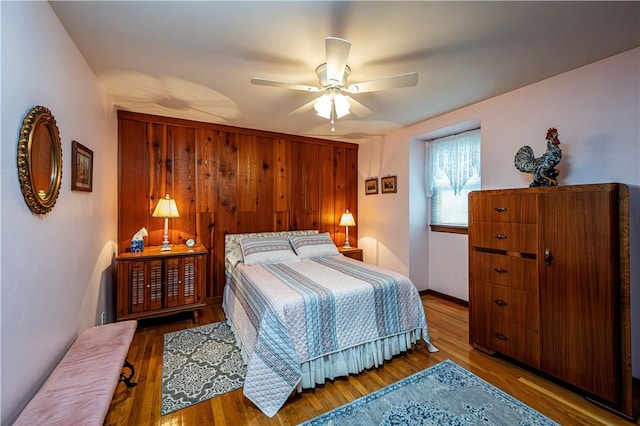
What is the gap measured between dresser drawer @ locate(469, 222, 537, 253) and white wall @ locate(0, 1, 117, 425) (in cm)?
315

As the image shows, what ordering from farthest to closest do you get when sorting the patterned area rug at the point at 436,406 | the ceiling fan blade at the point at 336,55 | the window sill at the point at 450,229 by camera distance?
the window sill at the point at 450,229, the patterned area rug at the point at 436,406, the ceiling fan blade at the point at 336,55

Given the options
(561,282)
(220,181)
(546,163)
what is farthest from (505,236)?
(220,181)

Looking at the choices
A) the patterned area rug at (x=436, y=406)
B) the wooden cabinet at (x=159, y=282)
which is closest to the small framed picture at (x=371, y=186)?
the wooden cabinet at (x=159, y=282)

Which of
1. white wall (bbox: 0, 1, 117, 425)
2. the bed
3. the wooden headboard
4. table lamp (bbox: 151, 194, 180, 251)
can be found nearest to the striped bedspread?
the bed

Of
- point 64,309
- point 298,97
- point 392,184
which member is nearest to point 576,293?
point 392,184

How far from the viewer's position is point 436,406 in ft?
5.89

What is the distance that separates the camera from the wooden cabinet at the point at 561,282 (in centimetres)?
172

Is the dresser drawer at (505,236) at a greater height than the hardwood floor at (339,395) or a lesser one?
greater

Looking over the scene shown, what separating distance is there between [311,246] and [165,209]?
182cm

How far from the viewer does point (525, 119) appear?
261cm

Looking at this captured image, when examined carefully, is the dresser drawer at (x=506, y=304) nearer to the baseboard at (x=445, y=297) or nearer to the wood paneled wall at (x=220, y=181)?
the baseboard at (x=445, y=297)

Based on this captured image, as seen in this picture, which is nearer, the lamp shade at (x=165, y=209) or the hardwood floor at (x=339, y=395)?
the hardwood floor at (x=339, y=395)

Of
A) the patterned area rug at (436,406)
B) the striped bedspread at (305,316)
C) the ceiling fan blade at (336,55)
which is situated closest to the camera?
the ceiling fan blade at (336,55)

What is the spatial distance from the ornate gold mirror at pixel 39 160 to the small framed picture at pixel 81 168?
0.28 m
